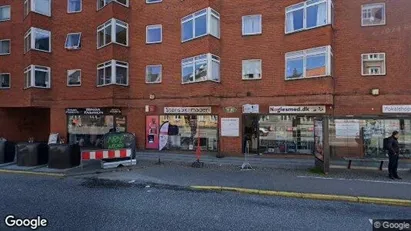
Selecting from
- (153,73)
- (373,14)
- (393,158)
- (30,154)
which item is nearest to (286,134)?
(393,158)

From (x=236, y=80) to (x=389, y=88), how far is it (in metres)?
7.60

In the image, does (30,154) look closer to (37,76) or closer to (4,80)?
(37,76)

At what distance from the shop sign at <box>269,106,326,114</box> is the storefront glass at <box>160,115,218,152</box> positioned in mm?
3356

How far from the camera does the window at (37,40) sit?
68.6 ft

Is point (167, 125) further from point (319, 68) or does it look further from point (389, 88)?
point (389, 88)

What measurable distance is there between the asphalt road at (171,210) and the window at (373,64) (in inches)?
368

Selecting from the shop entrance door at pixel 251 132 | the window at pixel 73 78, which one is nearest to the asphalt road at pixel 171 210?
the shop entrance door at pixel 251 132

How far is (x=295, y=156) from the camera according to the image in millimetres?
16219

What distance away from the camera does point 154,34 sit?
63.8ft

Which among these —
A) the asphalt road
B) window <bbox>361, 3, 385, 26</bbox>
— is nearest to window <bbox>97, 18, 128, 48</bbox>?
the asphalt road

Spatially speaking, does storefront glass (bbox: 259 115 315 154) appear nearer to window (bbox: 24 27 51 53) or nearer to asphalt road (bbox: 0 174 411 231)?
asphalt road (bbox: 0 174 411 231)

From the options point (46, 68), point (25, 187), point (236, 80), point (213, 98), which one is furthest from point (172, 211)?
point (46, 68)

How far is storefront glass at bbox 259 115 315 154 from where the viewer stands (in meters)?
16.1

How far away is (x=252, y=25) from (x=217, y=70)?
10.6 feet
